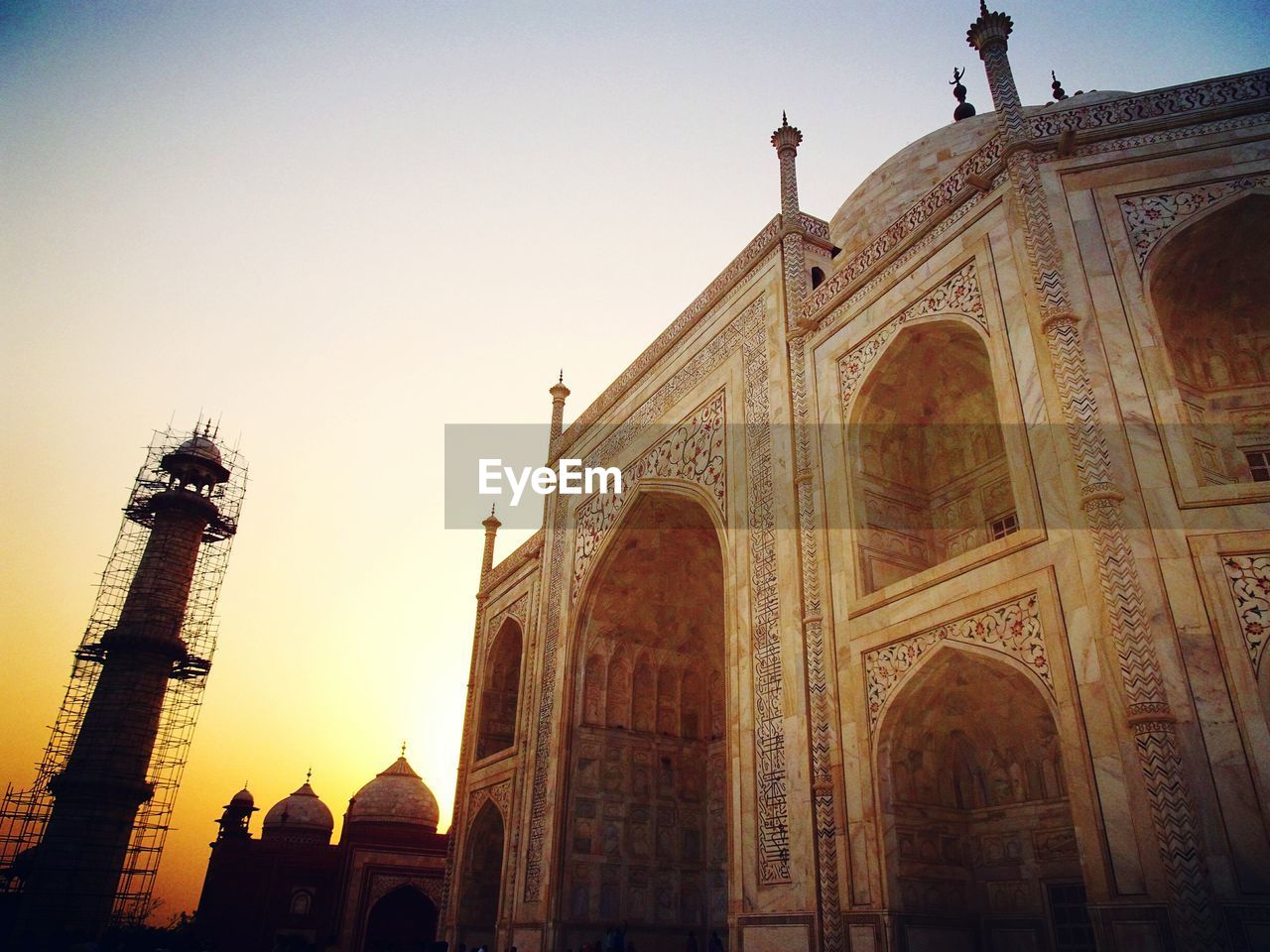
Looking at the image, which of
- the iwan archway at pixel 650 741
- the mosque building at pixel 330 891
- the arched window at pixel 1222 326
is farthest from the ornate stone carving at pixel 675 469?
the mosque building at pixel 330 891

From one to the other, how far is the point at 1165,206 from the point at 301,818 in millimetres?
24086

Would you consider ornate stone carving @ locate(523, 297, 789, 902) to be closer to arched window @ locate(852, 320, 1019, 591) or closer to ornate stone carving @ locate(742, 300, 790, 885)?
ornate stone carving @ locate(742, 300, 790, 885)

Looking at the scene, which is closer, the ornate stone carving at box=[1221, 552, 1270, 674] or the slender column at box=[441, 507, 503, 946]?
the ornate stone carving at box=[1221, 552, 1270, 674]

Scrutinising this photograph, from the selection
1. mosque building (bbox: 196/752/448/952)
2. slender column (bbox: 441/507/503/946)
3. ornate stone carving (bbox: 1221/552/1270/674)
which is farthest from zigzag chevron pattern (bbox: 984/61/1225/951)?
mosque building (bbox: 196/752/448/952)

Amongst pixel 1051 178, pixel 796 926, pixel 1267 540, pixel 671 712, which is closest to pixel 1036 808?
pixel 796 926

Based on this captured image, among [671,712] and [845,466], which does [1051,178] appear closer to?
[845,466]

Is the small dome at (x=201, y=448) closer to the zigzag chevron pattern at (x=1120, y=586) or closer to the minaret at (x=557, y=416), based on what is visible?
the minaret at (x=557, y=416)

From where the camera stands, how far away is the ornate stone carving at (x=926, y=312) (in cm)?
730

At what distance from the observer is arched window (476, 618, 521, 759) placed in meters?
15.6

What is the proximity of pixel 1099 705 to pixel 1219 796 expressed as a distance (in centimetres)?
74

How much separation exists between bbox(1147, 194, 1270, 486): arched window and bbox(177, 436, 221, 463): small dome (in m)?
21.5

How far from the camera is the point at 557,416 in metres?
15.7

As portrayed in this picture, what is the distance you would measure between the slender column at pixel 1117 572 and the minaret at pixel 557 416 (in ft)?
30.8

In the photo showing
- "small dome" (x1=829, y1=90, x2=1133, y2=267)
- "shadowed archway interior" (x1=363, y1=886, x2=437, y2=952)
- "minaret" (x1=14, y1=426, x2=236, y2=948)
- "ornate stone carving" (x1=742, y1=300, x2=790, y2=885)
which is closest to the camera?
"ornate stone carving" (x1=742, y1=300, x2=790, y2=885)
